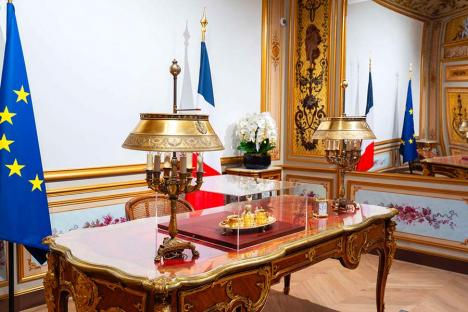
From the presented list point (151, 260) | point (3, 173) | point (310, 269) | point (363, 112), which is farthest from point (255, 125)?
point (151, 260)

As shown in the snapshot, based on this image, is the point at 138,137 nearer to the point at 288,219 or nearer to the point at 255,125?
the point at 288,219

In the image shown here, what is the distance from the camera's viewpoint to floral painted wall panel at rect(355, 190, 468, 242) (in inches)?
154

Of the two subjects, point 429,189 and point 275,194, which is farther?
point 429,189

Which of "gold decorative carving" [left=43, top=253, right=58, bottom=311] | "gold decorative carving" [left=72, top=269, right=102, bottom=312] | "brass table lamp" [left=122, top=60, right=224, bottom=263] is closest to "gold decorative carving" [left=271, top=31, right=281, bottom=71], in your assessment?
"brass table lamp" [left=122, top=60, right=224, bottom=263]

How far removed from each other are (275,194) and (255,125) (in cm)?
212

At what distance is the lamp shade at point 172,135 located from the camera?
5.24ft

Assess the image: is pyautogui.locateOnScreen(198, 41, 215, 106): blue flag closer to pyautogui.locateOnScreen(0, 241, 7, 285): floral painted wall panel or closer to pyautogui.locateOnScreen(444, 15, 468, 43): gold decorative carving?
pyautogui.locateOnScreen(0, 241, 7, 285): floral painted wall panel

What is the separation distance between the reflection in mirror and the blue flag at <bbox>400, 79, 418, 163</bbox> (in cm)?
3

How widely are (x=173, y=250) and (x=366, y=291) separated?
87.2 inches

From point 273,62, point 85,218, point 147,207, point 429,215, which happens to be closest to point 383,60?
point 273,62

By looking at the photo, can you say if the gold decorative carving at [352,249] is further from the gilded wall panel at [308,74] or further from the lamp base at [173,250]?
the gilded wall panel at [308,74]

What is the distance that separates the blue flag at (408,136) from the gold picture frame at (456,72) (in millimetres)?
343

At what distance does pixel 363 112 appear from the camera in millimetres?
4500

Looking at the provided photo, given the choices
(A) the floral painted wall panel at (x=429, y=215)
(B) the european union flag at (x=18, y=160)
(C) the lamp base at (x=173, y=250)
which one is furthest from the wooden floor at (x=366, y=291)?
(C) the lamp base at (x=173, y=250)
